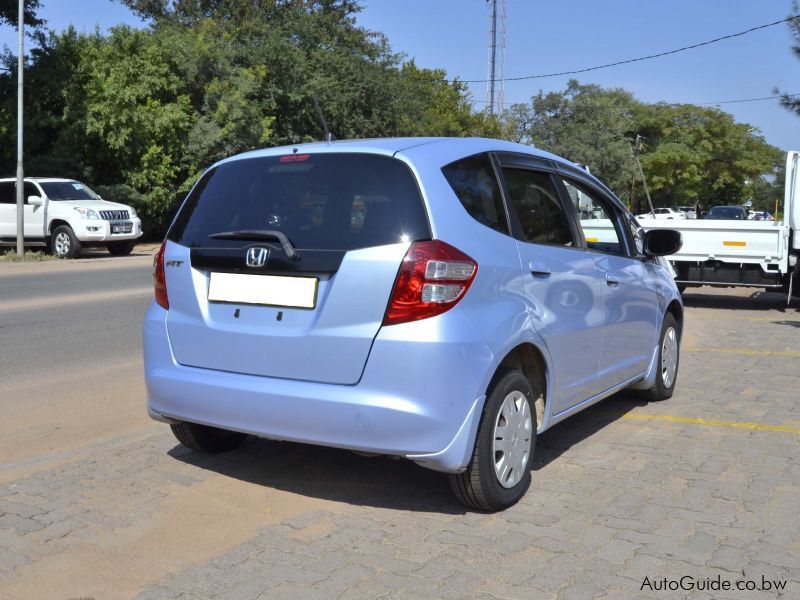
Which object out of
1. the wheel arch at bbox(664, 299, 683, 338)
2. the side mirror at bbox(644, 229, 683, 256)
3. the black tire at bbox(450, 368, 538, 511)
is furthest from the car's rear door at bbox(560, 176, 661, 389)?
the black tire at bbox(450, 368, 538, 511)

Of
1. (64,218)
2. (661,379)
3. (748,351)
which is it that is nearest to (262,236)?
(661,379)

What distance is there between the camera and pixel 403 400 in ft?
13.1

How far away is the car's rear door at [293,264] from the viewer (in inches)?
160

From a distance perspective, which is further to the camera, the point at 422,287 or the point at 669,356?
the point at 669,356

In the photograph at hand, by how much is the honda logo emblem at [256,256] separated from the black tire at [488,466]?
47.0 inches

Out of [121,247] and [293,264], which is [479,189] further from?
[121,247]

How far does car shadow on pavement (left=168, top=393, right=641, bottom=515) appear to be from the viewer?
182 inches

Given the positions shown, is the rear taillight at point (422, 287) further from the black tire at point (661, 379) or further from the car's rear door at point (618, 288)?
the black tire at point (661, 379)

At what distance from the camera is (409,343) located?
13.0ft

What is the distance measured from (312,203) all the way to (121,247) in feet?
69.4

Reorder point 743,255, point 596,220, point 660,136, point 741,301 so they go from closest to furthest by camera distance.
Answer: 1. point 596,220
2. point 743,255
3. point 741,301
4. point 660,136

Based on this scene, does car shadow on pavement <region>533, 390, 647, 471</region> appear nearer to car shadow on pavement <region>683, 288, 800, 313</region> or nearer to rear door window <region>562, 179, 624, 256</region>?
rear door window <region>562, 179, 624, 256</region>

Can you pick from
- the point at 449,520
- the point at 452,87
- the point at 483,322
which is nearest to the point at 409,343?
the point at 483,322

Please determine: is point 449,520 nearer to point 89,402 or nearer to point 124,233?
point 89,402
